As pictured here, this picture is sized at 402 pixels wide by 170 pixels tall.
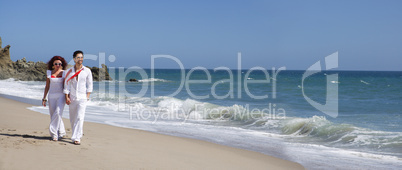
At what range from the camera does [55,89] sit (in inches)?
234

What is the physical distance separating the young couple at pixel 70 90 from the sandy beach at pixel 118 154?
34 centimetres

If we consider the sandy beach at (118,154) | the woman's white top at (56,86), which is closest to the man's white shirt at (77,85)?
the woman's white top at (56,86)

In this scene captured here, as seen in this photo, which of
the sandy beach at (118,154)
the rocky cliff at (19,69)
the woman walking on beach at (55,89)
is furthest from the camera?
the rocky cliff at (19,69)

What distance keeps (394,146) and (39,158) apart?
7.54 meters

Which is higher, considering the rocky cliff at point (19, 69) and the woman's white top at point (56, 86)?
the rocky cliff at point (19, 69)

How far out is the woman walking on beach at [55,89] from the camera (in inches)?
234

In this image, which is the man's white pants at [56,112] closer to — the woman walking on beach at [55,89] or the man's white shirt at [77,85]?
the woman walking on beach at [55,89]

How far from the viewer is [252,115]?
1317cm

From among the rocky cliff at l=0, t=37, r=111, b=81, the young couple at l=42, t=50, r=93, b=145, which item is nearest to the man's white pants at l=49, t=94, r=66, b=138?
the young couple at l=42, t=50, r=93, b=145

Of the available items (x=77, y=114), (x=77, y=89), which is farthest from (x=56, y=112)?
(x=77, y=89)

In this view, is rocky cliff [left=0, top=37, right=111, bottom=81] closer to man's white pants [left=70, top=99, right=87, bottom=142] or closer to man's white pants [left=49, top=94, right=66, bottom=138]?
man's white pants [left=49, top=94, right=66, bottom=138]

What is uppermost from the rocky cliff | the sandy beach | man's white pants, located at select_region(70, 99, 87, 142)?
the rocky cliff

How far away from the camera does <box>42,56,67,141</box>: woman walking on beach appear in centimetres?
593

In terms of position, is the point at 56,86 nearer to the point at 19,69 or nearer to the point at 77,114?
the point at 77,114
